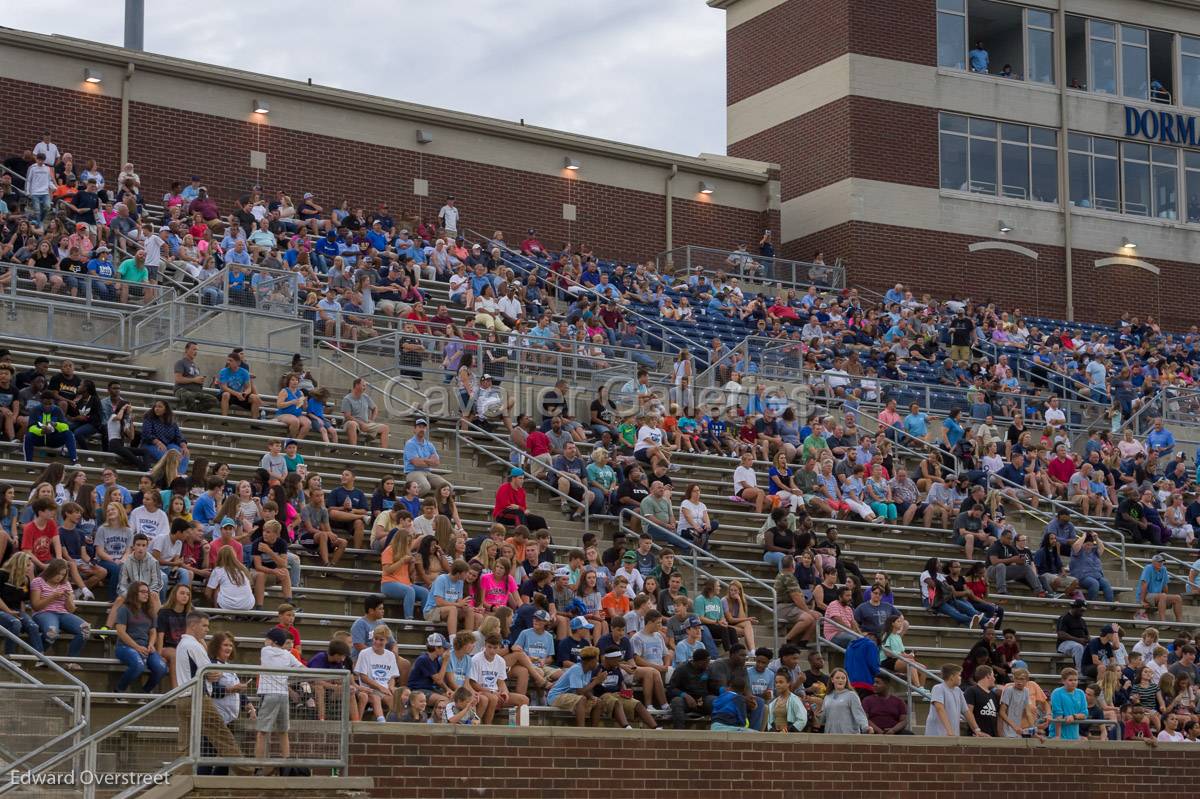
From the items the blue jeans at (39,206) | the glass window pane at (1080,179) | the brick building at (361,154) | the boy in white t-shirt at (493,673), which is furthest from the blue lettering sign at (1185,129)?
the boy in white t-shirt at (493,673)

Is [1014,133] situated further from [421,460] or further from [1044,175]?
[421,460]

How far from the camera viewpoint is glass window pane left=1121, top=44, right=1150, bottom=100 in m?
44.2

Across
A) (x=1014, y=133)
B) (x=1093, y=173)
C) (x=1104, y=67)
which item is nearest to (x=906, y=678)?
(x=1014, y=133)

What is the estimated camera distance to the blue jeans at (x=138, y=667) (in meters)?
14.9

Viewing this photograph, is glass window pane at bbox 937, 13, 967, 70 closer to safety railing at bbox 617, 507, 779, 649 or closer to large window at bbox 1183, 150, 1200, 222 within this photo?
large window at bbox 1183, 150, 1200, 222

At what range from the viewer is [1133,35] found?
44375mm

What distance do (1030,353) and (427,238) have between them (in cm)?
1260

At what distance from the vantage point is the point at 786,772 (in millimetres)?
16781

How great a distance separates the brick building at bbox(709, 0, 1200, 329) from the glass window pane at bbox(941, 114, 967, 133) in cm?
5

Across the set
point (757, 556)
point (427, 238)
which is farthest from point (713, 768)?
point (427, 238)

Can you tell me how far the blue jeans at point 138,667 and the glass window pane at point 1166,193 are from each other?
→ 34.8 meters

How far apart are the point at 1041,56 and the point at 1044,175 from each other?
2.84 meters

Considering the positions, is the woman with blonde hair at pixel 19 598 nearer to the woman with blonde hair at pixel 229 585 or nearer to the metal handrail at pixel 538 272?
the woman with blonde hair at pixel 229 585

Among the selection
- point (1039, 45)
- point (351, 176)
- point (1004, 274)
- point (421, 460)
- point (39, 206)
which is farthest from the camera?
point (1039, 45)
